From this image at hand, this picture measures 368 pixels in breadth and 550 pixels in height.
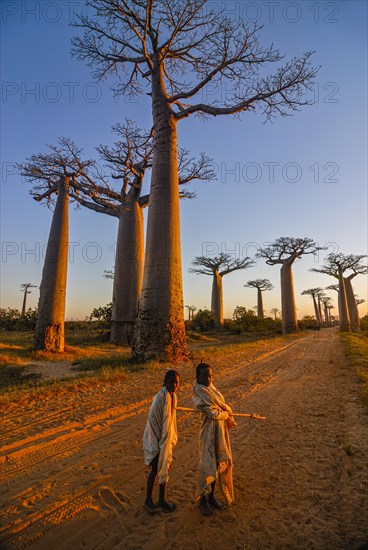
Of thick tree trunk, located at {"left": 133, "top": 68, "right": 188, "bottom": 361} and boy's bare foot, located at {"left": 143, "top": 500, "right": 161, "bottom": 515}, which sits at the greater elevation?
thick tree trunk, located at {"left": 133, "top": 68, "right": 188, "bottom": 361}

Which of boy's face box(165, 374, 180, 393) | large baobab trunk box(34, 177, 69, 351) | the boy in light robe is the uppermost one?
large baobab trunk box(34, 177, 69, 351)

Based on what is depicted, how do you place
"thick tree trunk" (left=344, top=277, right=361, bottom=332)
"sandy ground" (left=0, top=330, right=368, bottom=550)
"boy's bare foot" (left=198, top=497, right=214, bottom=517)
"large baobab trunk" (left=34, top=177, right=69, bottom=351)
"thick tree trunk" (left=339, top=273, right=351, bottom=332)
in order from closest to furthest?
"sandy ground" (left=0, top=330, right=368, bottom=550)
"boy's bare foot" (left=198, top=497, right=214, bottom=517)
"large baobab trunk" (left=34, top=177, right=69, bottom=351)
"thick tree trunk" (left=339, top=273, right=351, bottom=332)
"thick tree trunk" (left=344, top=277, right=361, bottom=332)

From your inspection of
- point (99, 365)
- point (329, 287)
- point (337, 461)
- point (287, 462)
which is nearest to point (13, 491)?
point (287, 462)

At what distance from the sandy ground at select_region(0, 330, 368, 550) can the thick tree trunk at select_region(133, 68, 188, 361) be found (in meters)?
3.34

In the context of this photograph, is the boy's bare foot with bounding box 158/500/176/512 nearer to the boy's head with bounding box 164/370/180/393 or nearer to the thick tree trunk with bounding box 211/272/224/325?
the boy's head with bounding box 164/370/180/393

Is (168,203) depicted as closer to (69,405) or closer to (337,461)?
(69,405)

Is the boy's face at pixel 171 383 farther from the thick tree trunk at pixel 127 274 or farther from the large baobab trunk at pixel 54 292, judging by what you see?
the thick tree trunk at pixel 127 274

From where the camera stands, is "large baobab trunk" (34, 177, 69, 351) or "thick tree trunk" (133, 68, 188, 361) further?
"large baobab trunk" (34, 177, 69, 351)

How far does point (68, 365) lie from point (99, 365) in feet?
3.96

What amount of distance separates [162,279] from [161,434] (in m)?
5.80

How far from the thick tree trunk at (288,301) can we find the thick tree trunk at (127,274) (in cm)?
1329

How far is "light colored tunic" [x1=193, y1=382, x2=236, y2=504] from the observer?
6.67 feet

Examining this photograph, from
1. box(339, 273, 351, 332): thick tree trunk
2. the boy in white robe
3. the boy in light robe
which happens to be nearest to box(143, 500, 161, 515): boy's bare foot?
the boy in white robe

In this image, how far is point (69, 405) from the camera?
4.19m
